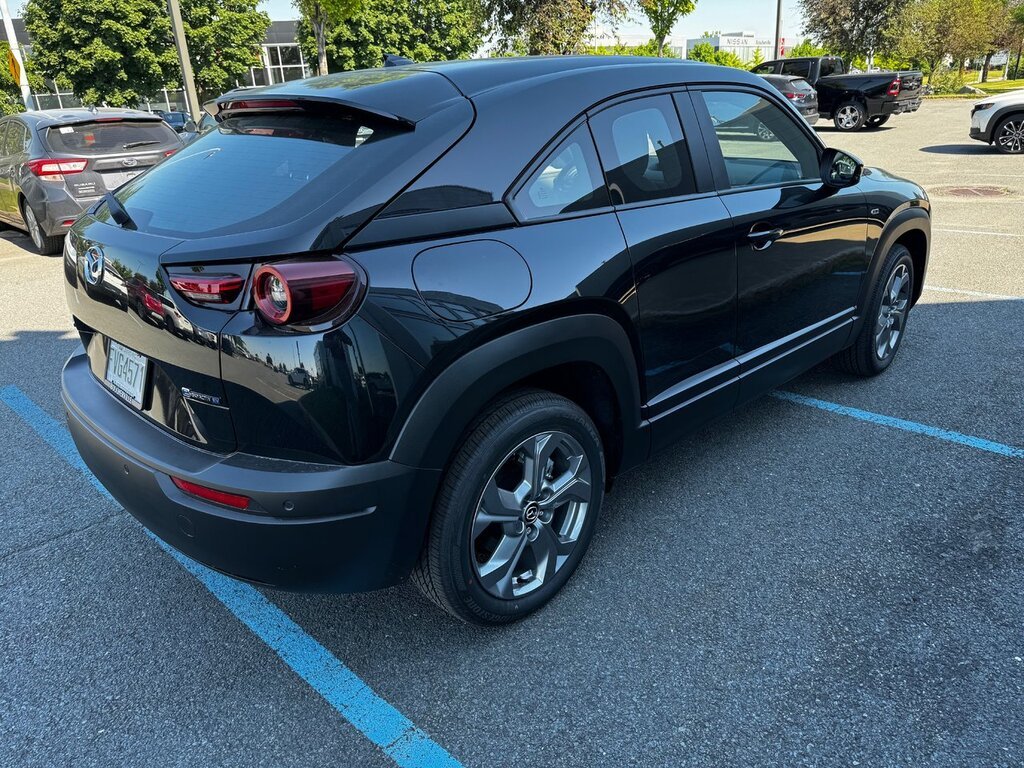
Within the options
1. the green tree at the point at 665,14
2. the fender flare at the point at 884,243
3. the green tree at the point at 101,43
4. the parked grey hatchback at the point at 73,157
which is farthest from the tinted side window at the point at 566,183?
the green tree at the point at 101,43

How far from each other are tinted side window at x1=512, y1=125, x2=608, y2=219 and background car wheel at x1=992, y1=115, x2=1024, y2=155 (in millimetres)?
15025

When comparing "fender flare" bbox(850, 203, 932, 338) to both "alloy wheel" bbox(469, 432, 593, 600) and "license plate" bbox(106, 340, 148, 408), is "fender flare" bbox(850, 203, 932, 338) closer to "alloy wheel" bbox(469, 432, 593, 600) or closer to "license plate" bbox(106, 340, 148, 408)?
"alloy wheel" bbox(469, 432, 593, 600)

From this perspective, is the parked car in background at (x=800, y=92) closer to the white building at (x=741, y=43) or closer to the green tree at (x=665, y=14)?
the green tree at (x=665, y=14)

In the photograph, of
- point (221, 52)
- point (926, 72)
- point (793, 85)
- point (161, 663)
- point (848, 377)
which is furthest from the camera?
point (926, 72)

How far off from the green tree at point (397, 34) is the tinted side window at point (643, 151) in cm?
4501

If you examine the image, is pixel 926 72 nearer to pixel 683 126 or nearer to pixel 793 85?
pixel 793 85

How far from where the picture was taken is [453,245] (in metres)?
2.15

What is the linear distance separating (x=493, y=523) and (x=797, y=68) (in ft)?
78.1

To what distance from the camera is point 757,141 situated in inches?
137

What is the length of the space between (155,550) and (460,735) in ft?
5.38

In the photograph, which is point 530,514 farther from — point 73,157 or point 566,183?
point 73,157

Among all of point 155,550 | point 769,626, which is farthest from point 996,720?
point 155,550

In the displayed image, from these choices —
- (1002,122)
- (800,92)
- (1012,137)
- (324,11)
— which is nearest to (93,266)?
(1002,122)

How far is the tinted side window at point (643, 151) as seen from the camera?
264 centimetres
